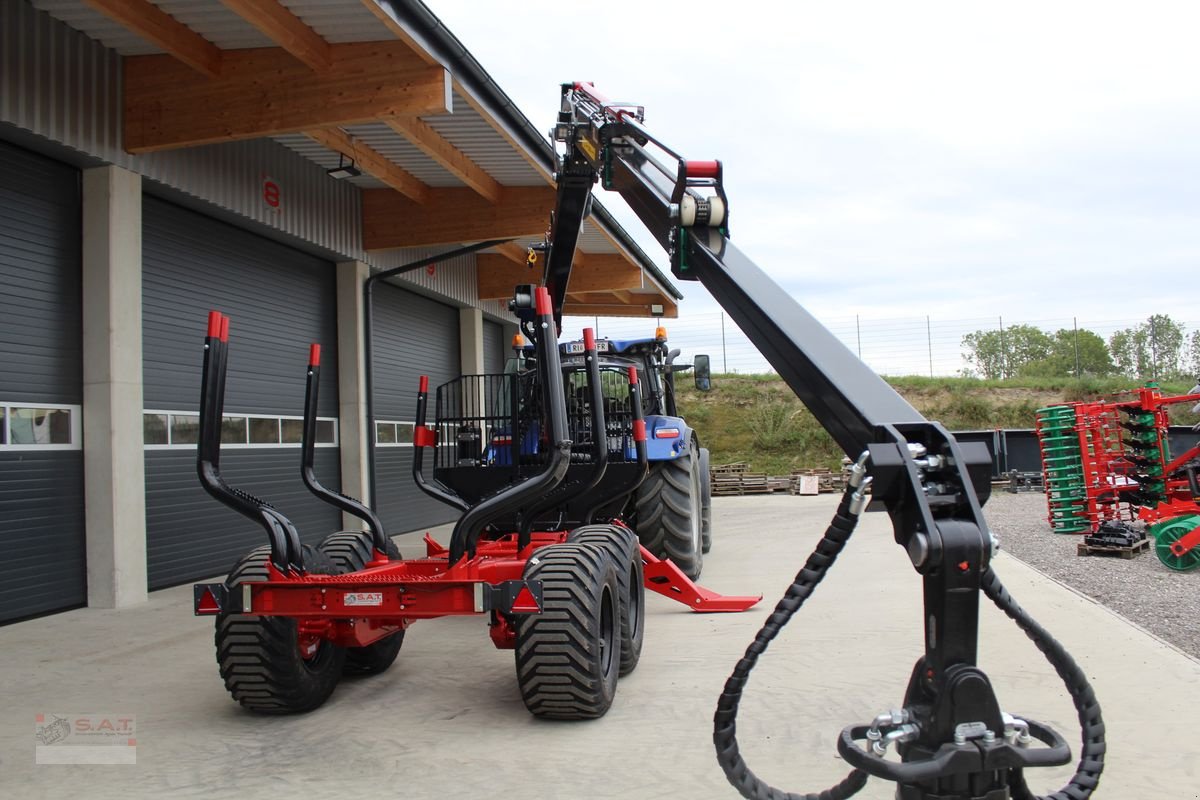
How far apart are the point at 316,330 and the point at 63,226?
4818 mm

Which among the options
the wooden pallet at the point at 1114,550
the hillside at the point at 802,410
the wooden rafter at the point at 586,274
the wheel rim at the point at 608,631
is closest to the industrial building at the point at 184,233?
the wooden rafter at the point at 586,274

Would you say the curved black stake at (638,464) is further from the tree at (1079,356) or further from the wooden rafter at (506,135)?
the tree at (1079,356)

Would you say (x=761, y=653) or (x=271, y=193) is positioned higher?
(x=271, y=193)

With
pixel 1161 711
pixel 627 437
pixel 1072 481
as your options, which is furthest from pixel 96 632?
pixel 1072 481

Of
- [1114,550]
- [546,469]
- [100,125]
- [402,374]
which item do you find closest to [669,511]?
[546,469]

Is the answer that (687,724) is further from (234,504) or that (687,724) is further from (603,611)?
(234,504)

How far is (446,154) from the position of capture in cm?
1183

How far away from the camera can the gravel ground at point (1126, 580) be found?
23.7 feet

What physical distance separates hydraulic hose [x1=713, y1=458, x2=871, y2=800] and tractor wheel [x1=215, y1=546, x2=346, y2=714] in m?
3.40

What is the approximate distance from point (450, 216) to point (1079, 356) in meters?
27.0

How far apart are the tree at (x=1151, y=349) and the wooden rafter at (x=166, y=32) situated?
119 feet

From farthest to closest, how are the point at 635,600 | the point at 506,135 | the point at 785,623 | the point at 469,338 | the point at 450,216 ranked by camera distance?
the point at 469,338, the point at 450,216, the point at 506,135, the point at 635,600, the point at 785,623

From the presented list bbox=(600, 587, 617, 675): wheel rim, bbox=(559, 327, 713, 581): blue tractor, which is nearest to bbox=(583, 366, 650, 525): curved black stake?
bbox=(559, 327, 713, 581): blue tractor

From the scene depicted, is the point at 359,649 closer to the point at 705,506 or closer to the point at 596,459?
the point at 596,459
